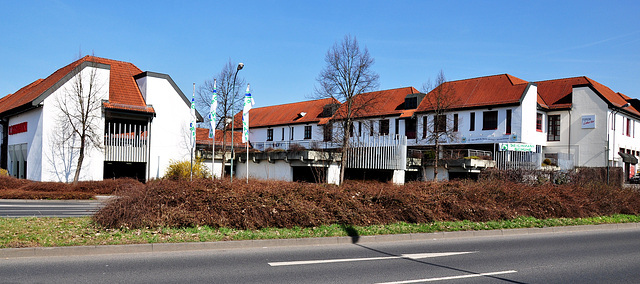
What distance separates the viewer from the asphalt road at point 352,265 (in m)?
8.07

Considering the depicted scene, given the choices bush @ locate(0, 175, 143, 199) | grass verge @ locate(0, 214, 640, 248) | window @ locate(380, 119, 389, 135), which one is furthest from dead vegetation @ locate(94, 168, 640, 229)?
window @ locate(380, 119, 389, 135)

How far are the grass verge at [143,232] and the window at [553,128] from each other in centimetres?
3841

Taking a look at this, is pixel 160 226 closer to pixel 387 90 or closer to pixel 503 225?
pixel 503 225

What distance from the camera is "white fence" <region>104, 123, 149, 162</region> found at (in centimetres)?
3375

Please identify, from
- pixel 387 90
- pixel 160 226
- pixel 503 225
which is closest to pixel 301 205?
pixel 160 226

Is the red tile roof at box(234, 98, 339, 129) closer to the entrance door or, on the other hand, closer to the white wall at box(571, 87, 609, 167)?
the entrance door

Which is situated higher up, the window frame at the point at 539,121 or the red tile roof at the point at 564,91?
the red tile roof at the point at 564,91

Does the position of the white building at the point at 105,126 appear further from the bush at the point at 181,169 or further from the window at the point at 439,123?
the window at the point at 439,123

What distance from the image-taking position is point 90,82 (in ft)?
104

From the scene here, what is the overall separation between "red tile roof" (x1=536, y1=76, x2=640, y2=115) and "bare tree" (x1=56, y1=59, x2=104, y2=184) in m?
40.8

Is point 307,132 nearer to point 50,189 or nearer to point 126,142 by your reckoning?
point 126,142

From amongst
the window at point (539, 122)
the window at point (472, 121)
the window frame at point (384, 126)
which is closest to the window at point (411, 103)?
the window frame at point (384, 126)

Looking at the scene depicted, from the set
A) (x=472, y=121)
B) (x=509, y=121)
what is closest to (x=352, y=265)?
(x=509, y=121)

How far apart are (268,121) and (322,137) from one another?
1192 centimetres
